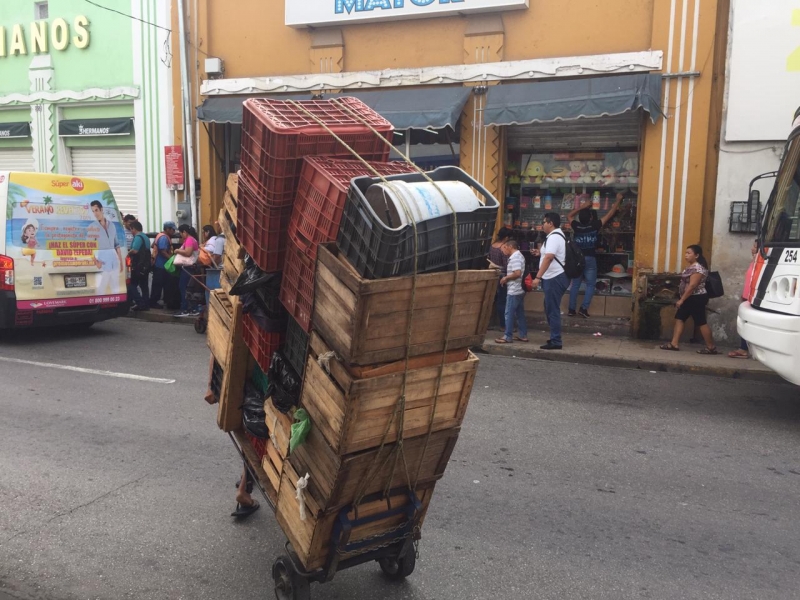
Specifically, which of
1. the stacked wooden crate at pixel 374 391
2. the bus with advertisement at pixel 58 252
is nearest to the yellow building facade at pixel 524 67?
the bus with advertisement at pixel 58 252

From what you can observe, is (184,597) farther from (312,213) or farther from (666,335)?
(666,335)

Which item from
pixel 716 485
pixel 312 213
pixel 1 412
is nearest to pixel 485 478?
pixel 716 485

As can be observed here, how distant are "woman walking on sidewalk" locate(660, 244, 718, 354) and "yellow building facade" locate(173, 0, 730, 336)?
1.07 m

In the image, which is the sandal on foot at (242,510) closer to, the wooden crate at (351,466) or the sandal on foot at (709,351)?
the wooden crate at (351,466)

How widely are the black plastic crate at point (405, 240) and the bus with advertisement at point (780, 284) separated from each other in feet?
14.2

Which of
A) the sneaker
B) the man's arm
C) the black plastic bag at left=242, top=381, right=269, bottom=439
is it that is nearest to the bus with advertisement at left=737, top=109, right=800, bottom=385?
the sneaker

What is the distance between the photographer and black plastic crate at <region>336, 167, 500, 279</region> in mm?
2825

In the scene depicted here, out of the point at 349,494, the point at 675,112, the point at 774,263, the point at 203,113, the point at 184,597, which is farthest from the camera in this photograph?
the point at 203,113

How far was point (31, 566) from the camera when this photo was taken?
158 inches

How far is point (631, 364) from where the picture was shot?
9547 mm

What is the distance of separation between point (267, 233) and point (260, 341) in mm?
587

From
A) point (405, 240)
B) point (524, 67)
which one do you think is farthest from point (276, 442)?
point (524, 67)

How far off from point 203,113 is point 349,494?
1209cm

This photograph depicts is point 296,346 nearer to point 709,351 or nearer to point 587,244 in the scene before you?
point 709,351
